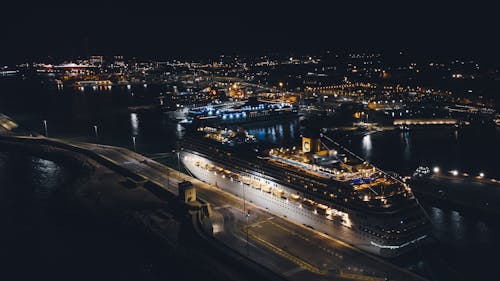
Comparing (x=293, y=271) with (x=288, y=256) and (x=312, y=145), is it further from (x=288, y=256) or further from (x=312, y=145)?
(x=312, y=145)

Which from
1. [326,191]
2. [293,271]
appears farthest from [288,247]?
[326,191]

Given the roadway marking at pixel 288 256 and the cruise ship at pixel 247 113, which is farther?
the cruise ship at pixel 247 113

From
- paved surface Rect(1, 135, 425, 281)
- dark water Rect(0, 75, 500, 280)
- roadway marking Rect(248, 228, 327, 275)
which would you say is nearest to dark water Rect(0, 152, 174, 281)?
dark water Rect(0, 75, 500, 280)

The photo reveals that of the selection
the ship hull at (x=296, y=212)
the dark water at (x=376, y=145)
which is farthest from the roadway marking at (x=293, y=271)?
the dark water at (x=376, y=145)

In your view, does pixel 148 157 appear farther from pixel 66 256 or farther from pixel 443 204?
pixel 443 204

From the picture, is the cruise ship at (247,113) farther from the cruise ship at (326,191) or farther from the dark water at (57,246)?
the dark water at (57,246)

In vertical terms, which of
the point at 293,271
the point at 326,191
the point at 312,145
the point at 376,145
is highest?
the point at 312,145
